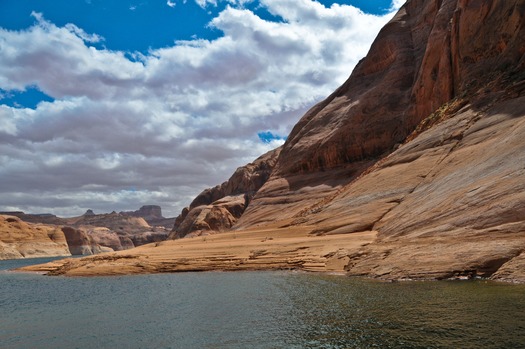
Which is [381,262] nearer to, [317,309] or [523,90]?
[317,309]

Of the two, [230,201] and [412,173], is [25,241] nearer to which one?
[230,201]

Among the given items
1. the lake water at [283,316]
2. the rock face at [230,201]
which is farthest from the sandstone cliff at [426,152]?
the rock face at [230,201]

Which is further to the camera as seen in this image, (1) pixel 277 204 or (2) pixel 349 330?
(1) pixel 277 204

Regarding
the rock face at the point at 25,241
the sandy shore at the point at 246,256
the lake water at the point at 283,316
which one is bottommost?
the lake water at the point at 283,316

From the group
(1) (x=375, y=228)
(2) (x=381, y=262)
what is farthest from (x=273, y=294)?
(1) (x=375, y=228)

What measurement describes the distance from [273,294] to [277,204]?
169 ft

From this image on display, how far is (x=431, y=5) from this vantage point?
71250 mm

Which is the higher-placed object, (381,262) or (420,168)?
(420,168)

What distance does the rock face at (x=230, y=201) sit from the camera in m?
109

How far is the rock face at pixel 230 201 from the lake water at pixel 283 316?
79003 mm

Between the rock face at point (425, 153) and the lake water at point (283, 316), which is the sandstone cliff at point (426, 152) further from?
the lake water at point (283, 316)

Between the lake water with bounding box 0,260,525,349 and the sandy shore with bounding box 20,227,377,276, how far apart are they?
5104 millimetres

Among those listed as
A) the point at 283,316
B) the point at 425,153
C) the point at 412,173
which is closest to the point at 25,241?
the point at 412,173

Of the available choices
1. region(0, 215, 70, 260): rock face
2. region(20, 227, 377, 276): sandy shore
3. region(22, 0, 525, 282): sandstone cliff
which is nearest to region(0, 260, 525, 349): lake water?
region(22, 0, 525, 282): sandstone cliff
